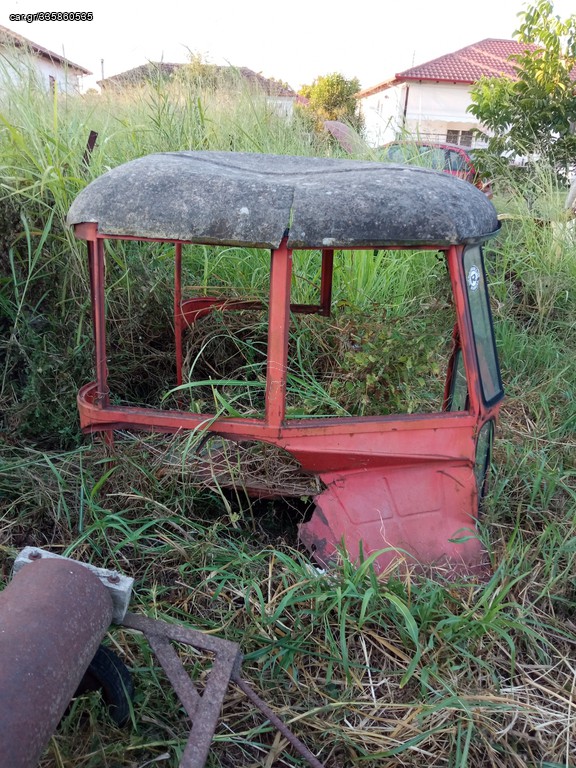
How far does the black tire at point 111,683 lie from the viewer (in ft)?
5.06

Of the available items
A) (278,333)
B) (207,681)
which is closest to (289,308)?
(278,333)

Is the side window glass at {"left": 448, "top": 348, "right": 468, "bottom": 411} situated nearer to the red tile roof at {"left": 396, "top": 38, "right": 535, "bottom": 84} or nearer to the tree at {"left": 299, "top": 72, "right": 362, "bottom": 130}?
the red tile roof at {"left": 396, "top": 38, "right": 535, "bottom": 84}

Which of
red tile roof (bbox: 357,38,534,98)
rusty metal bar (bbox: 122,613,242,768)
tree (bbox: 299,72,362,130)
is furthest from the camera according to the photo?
tree (bbox: 299,72,362,130)

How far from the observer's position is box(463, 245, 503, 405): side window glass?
199cm

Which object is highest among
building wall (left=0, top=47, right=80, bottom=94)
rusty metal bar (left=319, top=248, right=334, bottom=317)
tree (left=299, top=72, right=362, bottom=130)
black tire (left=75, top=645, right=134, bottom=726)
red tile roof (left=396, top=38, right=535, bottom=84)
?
red tile roof (left=396, top=38, right=535, bottom=84)

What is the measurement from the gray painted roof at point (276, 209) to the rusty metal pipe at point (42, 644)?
936mm

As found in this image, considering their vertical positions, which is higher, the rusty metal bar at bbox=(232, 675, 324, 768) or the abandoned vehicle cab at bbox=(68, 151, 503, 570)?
the abandoned vehicle cab at bbox=(68, 151, 503, 570)

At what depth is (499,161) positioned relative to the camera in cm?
594

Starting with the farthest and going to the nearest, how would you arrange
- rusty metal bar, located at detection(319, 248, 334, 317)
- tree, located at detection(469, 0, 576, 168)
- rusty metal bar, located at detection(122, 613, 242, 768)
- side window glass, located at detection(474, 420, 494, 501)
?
tree, located at detection(469, 0, 576, 168)
rusty metal bar, located at detection(319, 248, 334, 317)
side window glass, located at detection(474, 420, 494, 501)
rusty metal bar, located at detection(122, 613, 242, 768)

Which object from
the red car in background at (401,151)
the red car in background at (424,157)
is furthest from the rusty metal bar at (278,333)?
the red car in background at (401,151)

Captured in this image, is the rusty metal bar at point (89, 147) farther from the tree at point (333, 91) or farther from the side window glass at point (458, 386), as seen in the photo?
the tree at point (333, 91)

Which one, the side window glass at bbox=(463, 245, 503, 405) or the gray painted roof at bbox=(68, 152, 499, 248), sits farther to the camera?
the side window glass at bbox=(463, 245, 503, 405)

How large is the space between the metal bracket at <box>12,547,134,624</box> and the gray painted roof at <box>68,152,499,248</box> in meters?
0.88

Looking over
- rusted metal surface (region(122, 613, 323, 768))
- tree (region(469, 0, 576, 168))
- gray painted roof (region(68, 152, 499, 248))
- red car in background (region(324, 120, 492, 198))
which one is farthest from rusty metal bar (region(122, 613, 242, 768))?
tree (region(469, 0, 576, 168))
